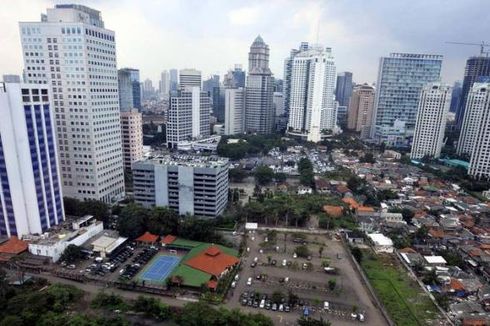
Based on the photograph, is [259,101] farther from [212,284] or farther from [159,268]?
[212,284]

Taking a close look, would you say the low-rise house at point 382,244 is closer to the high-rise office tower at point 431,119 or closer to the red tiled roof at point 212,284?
the red tiled roof at point 212,284

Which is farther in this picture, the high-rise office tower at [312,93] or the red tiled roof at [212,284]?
the high-rise office tower at [312,93]

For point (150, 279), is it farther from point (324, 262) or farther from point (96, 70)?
point (96, 70)

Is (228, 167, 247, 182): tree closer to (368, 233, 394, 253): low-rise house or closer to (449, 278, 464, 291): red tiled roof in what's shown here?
(368, 233, 394, 253): low-rise house

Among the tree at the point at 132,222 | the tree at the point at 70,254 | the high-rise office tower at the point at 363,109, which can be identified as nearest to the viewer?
the tree at the point at 70,254

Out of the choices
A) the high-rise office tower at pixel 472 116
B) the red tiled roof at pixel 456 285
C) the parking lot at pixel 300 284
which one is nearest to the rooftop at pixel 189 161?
the parking lot at pixel 300 284

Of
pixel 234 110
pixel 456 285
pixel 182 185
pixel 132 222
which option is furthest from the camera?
pixel 234 110

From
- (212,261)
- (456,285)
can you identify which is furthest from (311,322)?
(456,285)
